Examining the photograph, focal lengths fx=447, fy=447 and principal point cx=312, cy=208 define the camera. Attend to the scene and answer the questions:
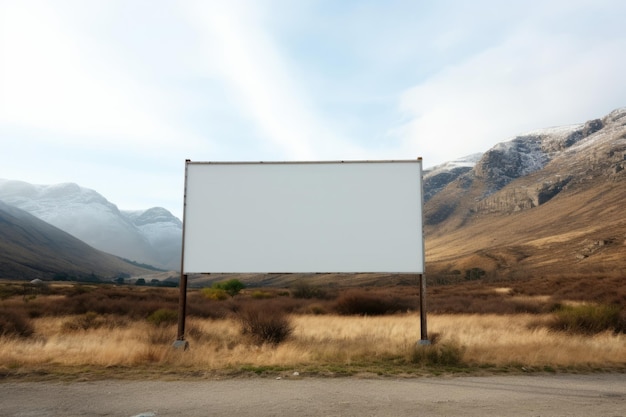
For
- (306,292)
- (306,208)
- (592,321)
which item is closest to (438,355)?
(306,208)

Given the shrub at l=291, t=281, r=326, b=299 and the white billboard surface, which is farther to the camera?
the shrub at l=291, t=281, r=326, b=299

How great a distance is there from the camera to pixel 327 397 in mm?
7391

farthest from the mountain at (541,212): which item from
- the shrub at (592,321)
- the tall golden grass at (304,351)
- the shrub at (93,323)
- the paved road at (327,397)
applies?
the shrub at (93,323)

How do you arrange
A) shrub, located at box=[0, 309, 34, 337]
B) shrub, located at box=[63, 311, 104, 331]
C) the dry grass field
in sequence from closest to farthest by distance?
the dry grass field → shrub, located at box=[0, 309, 34, 337] → shrub, located at box=[63, 311, 104, 331]

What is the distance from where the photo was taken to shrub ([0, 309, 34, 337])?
14.2 m

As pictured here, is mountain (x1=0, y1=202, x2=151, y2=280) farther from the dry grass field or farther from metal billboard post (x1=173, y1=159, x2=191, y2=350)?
metal billboard post (x1=173, y1=159, x2=191, y2=350)

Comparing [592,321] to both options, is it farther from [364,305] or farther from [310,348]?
[364,305]

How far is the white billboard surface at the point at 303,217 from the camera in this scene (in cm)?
1240

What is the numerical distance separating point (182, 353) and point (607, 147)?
164295mm

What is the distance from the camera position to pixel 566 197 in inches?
5039

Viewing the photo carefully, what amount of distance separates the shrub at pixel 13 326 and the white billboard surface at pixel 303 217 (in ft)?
22.2

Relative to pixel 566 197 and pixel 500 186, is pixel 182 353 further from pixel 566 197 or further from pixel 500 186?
pixel 500 186

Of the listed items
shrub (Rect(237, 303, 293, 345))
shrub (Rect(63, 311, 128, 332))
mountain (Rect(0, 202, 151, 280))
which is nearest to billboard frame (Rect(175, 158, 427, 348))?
shrub (Rect(237, 303, 293, 345))

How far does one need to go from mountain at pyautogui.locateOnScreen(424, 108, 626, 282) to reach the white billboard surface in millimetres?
45601
